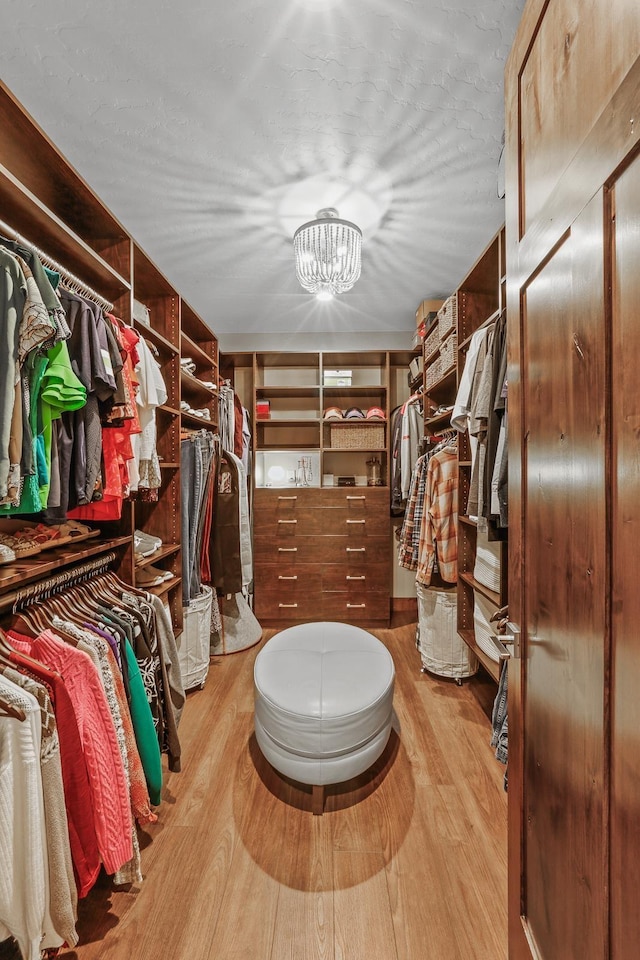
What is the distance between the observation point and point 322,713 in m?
1.58

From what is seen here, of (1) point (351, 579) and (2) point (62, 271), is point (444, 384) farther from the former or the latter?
(2) point (62, 271)

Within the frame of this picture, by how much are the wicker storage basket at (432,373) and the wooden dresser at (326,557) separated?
952mm

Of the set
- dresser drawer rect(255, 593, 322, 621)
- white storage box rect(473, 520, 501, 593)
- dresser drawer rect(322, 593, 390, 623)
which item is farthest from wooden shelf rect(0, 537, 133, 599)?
dresser drawer rect(322, 593, 390, 623)

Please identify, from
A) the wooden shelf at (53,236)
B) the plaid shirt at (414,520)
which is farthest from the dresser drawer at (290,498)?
the wooden shelf at (53,236)

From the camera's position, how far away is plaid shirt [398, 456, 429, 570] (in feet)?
9.37

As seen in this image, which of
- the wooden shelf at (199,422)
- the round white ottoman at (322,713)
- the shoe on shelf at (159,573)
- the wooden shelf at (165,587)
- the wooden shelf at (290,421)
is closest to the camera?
the round white ottoman at (322,713)

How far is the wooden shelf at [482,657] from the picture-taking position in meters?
2.03

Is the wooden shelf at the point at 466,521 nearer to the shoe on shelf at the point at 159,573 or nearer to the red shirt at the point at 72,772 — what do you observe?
the shoe on shelf at the point at 159,573

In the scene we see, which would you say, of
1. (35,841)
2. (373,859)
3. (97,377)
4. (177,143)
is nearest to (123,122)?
(177,143)

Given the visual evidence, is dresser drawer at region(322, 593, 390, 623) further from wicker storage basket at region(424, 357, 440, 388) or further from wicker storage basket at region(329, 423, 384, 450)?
wicker storage basket at region(424, 357, 440, 388)

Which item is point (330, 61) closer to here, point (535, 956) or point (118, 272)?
point (118, 272)

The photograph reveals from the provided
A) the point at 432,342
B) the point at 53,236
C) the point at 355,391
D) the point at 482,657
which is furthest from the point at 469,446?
the point at 53,236

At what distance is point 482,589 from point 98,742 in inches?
68.3

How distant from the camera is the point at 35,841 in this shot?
95 centimetres
